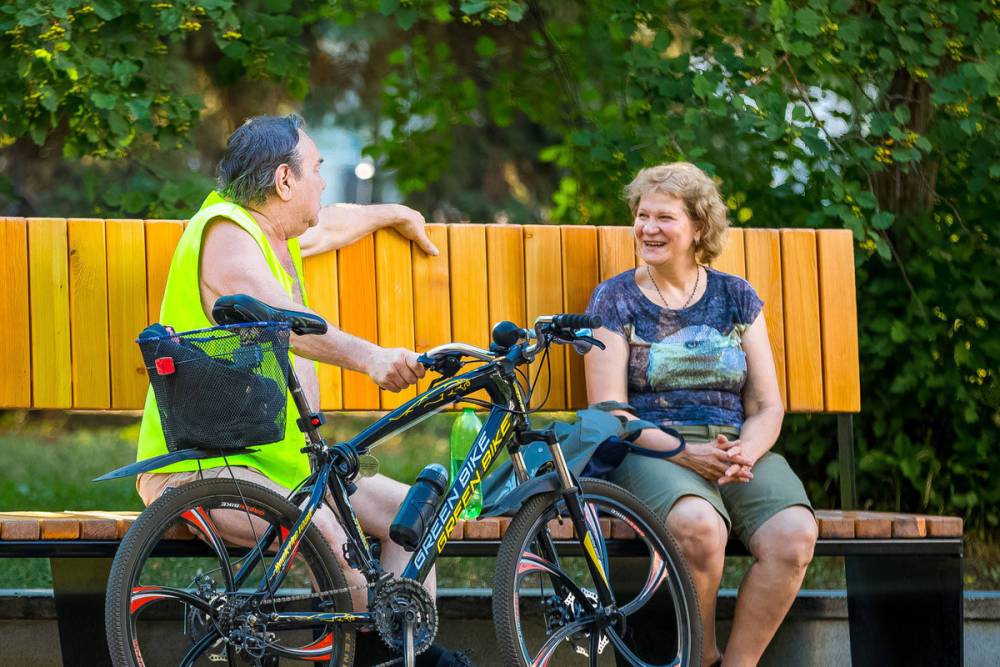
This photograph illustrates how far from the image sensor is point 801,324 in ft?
16.8

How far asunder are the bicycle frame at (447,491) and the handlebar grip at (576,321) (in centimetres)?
14

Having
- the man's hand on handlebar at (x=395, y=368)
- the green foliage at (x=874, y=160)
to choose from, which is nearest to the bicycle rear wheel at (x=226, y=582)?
the man's hand on handlebar at (x=395, y=368)

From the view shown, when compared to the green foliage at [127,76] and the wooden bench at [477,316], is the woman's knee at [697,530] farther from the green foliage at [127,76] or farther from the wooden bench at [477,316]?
the green foliage at [127,76]

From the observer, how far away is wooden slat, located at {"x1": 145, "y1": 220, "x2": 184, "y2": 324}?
4.62 m

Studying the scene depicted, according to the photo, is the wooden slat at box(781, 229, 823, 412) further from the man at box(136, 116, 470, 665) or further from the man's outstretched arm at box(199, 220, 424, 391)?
the man's outstretched arm at box(199, 220, 424, 391)

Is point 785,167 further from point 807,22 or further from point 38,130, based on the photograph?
point 38,130

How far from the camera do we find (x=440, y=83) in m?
7.60

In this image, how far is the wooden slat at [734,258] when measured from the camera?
16.7 ft

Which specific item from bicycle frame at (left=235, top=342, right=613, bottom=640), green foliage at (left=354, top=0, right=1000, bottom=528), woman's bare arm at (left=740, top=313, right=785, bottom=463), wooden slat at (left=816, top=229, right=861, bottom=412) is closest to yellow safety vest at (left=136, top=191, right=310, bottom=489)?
bicycle frame at (left=235, top=342, right=613, bottom=640)

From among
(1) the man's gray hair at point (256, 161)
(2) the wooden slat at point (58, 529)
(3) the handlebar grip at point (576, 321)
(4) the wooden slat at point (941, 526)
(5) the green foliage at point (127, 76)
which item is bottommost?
(4) the wooden slat at point (941, 526)

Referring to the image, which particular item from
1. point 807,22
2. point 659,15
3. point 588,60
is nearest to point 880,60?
point 807,22

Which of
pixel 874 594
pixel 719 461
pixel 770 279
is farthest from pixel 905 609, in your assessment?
pixel 770 279

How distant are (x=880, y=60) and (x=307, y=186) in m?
3.14

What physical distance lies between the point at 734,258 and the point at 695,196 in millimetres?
611
